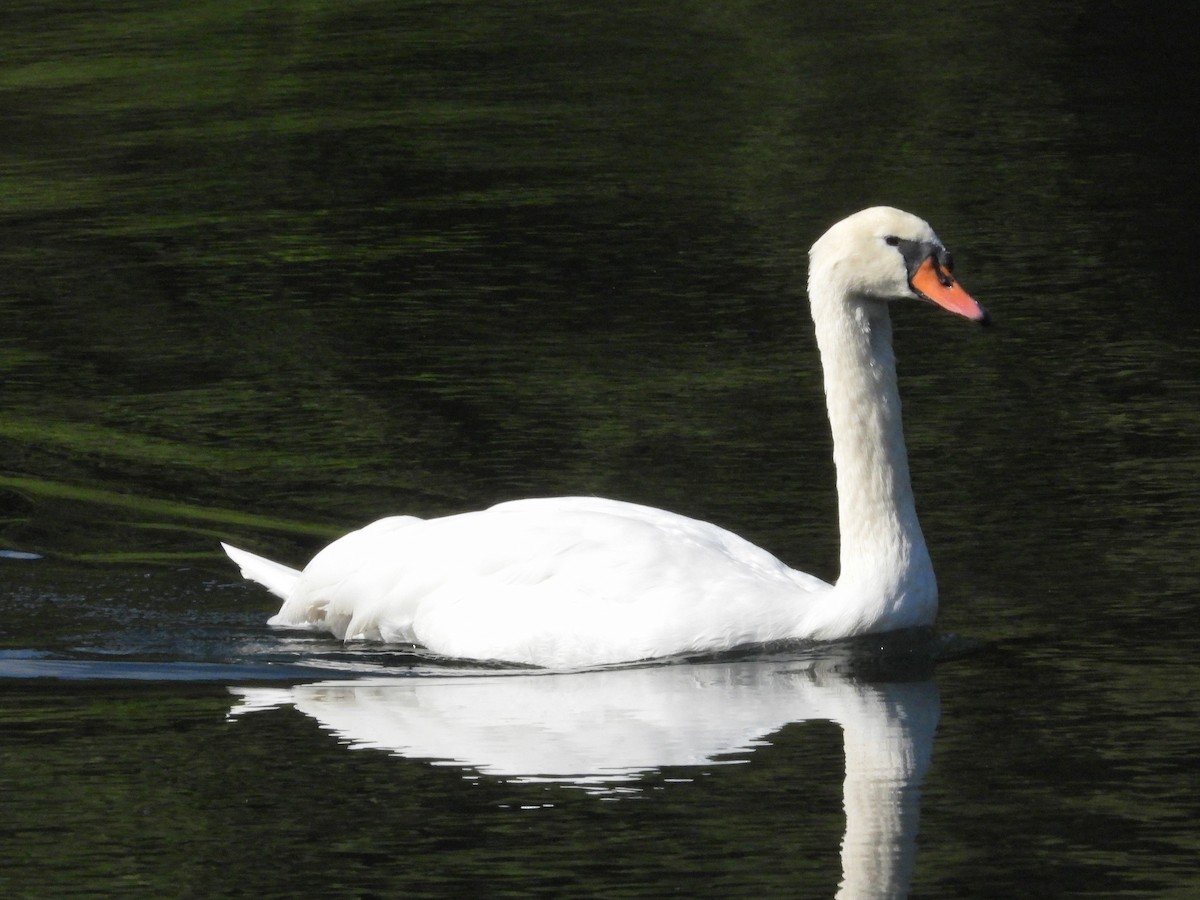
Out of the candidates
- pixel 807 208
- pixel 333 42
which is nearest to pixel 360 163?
pixel 807 208

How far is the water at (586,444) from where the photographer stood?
5.94 meters

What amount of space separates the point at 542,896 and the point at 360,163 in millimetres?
13469

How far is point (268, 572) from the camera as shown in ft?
28.7

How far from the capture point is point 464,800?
20.1ft

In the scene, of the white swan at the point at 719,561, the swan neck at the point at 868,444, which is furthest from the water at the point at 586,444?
the swan neck at the point at 868,444

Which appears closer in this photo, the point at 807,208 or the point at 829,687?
the point at 829,687

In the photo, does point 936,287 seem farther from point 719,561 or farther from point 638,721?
point 638,721

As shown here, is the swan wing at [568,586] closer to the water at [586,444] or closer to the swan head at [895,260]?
the water at [586,444]

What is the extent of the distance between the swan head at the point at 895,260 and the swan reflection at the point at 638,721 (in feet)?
3.90

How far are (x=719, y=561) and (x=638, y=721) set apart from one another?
0.88m

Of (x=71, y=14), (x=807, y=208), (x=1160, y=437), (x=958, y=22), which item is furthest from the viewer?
(x=71, y=14)

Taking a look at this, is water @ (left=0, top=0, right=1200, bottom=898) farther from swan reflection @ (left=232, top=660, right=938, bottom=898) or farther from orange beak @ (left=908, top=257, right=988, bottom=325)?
orange beak @ (left=908, top=257, right=988, bottom=325)

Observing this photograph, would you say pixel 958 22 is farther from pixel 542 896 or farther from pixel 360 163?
pixel 542 896

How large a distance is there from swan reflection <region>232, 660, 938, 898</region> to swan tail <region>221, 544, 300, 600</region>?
1060mm
